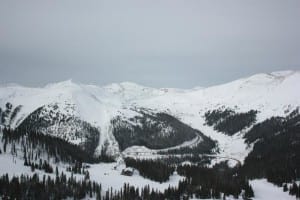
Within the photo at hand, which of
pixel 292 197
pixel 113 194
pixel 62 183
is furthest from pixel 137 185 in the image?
pixel 292 197

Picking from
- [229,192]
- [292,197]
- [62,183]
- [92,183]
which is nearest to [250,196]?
[229,192]

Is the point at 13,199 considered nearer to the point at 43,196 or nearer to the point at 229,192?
the point at 43,196

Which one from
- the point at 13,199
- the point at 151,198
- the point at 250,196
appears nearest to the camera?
the point at 13,199

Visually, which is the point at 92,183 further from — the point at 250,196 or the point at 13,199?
the point at 250,196

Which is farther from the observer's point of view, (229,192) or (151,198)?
(229,192)

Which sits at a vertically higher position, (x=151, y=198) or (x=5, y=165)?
(x=5, y=165)

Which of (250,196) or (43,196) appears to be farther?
(250,196)

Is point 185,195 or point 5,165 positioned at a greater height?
point 5,165

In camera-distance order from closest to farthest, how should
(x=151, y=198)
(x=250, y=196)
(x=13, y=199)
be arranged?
(x=13, y=199), (x=151, y=198), (x=250, y=196)
